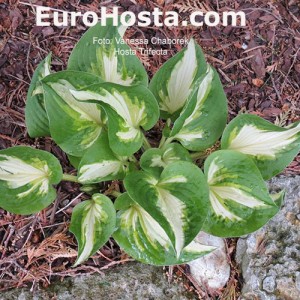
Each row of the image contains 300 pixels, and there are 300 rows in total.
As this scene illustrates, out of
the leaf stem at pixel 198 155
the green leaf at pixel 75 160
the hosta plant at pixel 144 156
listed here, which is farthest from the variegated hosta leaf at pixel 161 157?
the green leaf at pixel 75 160

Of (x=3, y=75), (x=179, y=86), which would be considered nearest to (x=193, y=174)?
(x=179, y=86)

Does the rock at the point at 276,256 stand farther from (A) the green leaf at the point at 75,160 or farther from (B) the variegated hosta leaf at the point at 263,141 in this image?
(A) the green leaf at the point at 75,160

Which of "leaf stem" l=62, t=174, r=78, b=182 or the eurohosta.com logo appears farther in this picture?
the eurohosta.com logo

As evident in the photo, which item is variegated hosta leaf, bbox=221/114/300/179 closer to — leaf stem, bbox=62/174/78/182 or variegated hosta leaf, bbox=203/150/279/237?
variegated hosta leaf, bbox=203/150/279/237

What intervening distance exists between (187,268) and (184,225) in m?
0.48

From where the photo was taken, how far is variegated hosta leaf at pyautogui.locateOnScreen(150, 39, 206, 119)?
5.66 ft

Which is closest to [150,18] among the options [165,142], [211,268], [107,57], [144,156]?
[107,57]

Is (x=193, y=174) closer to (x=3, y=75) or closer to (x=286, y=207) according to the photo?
(x=286, y=207)

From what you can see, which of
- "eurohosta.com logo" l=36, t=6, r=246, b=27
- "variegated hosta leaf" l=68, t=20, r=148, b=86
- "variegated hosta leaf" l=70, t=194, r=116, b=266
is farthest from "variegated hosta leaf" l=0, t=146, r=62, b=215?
"eurohosta.com logo" l=36, t=6, r=246, b=27

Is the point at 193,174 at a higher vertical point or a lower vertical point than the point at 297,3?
lower

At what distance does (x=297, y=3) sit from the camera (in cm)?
214

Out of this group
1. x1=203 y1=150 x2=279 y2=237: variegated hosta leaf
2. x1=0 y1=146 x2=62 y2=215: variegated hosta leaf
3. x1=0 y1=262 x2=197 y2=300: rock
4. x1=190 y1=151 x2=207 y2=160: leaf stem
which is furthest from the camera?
x1=190 y1=151 x2=207 y2=160: leaf stem

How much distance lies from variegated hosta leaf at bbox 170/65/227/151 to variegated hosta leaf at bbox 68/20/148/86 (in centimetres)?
23

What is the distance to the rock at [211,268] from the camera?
184cm
